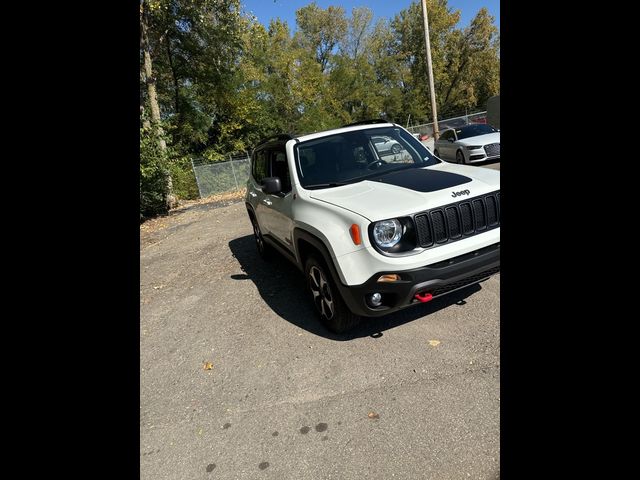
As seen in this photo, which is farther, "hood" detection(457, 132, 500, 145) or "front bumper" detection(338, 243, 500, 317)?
"hood" detection(457, 132, 500, 145)

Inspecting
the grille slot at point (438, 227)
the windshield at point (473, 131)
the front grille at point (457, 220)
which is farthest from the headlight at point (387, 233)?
the windshield at point (473, 131)

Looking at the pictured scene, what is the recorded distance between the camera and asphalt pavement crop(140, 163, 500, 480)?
7.17 feet

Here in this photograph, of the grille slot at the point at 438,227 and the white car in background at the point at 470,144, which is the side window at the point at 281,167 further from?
the white car in background at the point at 470,144

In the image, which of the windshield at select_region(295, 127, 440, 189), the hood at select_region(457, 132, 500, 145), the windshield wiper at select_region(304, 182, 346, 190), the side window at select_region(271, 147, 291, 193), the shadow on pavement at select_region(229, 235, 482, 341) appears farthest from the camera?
the hood at select_region(457, 132, 500, 145)

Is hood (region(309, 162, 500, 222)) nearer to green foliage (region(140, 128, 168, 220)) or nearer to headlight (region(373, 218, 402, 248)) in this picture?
headlight (region(373, 218, 402, 248))

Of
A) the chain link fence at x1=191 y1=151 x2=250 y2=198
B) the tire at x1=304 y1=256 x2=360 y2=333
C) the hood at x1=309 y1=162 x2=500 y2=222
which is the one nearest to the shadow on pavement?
the tire at x1=304 y1=256 x2=360 y2=333

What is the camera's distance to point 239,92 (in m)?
22.9

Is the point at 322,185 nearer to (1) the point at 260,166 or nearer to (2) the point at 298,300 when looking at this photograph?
(2) the point at 298,300

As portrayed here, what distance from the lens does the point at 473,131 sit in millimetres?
12695
